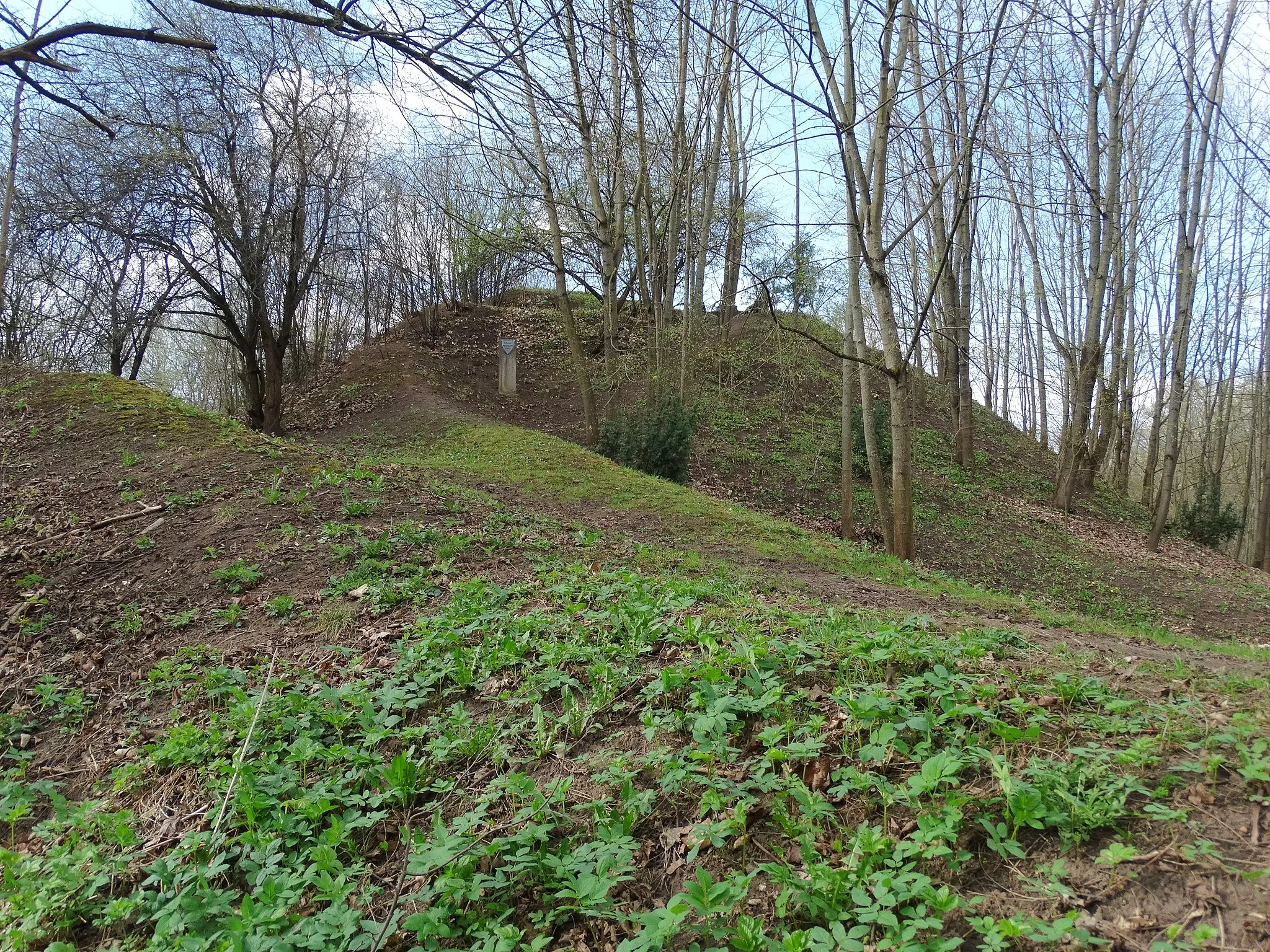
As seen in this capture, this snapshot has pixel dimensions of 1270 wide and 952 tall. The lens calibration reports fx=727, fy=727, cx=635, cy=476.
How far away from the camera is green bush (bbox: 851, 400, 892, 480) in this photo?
15.0 meters

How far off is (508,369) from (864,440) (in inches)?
361

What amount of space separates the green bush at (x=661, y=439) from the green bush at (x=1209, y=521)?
13.6 meters

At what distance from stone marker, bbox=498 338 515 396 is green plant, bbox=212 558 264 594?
545 inches

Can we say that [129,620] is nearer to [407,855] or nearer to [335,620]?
[335,620]

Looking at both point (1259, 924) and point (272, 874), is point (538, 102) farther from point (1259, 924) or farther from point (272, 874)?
point (1259, 924)

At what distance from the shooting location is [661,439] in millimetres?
13281

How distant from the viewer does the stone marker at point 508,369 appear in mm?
18953

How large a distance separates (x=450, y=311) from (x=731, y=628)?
20.3 metres

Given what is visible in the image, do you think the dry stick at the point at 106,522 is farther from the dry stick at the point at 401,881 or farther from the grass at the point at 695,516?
the dry stick at the point at 401,881

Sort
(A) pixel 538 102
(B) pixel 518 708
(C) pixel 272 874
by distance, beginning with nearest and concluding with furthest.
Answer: (C) pixel 272 874 → (B) pixel 518 708 → (A) pixel 538 102

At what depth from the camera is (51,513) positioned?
6.59 metres

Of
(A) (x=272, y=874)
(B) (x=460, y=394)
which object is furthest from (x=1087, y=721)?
(B) (x=460, y=394)

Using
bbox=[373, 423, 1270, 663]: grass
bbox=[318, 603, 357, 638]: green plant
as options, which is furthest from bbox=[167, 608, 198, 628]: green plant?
bbox=[373, 423, 1270, 663]: grass

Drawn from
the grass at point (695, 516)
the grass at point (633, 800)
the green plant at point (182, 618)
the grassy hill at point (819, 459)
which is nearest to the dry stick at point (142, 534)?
the green plant at point (182, 618)
